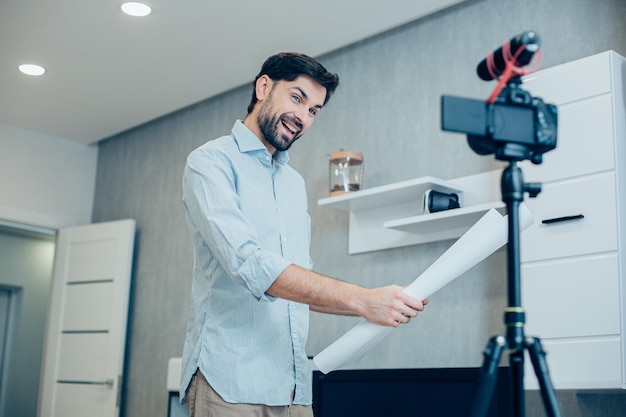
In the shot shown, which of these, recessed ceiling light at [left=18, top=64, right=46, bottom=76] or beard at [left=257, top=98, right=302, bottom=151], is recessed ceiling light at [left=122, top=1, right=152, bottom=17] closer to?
recessed ceiling light at [left=18, top=64, right=46, bottom=76]

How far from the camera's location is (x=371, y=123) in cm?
364

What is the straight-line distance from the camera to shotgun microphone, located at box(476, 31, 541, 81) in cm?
129

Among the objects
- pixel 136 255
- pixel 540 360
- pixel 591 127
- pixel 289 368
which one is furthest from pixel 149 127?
pixel 540 360

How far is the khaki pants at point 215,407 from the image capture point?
5.32 feet

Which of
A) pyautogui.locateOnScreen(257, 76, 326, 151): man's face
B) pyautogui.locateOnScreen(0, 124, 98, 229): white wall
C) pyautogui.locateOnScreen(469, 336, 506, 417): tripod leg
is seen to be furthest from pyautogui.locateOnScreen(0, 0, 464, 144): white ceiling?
pyautogui.locateOnScreen(469, 336, 506, 417): tripod leg

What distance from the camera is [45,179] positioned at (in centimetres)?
517

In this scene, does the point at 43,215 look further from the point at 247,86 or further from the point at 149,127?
the point at 247,86

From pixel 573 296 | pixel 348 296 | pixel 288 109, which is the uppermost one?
pixel 288 109

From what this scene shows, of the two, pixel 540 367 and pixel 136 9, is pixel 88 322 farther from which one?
pixel 540 367

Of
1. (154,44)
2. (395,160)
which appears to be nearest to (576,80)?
(395,160)

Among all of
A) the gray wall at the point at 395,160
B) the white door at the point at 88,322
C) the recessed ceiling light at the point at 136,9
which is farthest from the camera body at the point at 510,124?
the white door at the point at 88,322

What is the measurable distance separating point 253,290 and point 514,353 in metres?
0.56

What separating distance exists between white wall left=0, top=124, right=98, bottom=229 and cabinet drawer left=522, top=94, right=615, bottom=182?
3507mm

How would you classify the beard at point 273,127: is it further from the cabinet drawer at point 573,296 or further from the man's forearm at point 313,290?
the cabinet drawer at point 573,296
